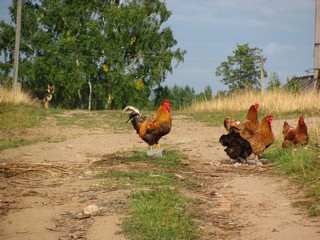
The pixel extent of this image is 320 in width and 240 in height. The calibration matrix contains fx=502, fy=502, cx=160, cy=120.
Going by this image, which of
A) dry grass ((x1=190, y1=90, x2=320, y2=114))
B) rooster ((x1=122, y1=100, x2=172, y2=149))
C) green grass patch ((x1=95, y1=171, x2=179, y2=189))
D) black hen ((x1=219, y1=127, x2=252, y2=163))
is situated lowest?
green grass patch ((x1=95, y1=171, x2=179, y2=189))

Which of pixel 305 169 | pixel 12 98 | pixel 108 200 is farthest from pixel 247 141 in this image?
pixel 12 98

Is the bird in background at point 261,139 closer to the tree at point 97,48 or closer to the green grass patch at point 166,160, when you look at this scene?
the green grass patch at point 166,160

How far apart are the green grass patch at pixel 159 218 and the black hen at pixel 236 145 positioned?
132 inches

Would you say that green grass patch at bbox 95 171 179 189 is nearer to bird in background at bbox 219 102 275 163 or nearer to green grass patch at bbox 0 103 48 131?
bird in background at bbox 219 102 275 163

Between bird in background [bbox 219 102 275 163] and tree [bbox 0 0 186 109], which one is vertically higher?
tree [bbox 0 0 186 109]

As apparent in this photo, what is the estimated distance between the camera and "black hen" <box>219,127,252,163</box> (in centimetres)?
930

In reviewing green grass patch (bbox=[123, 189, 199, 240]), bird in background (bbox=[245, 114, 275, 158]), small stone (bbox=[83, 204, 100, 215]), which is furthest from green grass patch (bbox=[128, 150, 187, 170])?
small stone (bbox=[83, 204, 100, 215])

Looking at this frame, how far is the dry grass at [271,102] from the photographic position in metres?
19.7

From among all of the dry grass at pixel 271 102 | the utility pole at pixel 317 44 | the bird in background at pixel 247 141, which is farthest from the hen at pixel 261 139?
the utility pole at pixel 317 44

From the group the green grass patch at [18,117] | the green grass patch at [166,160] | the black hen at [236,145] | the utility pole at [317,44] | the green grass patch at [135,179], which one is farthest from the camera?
the utility pole at [317,44]

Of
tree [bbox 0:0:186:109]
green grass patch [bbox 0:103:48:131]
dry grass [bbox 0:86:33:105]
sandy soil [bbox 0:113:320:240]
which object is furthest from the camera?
tree [bbox 0:0:186:109]

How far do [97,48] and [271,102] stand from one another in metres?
21.9

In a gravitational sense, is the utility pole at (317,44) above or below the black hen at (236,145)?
above

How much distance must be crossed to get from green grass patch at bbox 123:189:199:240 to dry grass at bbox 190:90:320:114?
1341 cm
